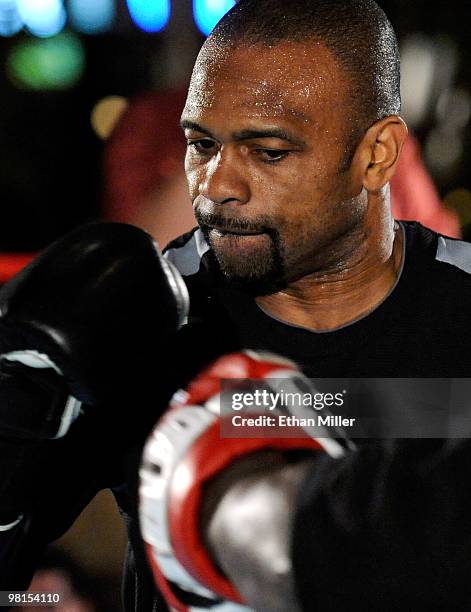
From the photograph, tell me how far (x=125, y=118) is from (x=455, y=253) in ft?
6.27

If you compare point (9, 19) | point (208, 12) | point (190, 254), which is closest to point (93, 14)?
point (9, 19)

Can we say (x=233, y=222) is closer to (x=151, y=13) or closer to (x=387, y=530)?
(x=387, y=530)

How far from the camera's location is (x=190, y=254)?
1018 mm

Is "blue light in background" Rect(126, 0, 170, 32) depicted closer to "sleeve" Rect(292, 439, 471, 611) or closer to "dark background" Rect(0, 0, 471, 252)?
"dark background" Rect(0, 0, 471, 252)

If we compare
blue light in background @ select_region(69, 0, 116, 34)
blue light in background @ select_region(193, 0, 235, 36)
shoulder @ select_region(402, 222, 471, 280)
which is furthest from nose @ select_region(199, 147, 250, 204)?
blue light in background @ select_region(69, 0, 116, 34)

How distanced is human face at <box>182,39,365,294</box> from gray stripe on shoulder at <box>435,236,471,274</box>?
158mm

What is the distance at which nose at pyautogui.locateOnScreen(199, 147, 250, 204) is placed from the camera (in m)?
0.86

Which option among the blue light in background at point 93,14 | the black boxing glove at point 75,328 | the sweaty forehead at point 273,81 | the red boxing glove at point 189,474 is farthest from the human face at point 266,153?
the blue light in background at point 93,14

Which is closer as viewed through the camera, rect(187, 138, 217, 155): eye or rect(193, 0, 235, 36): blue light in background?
rect(187, 138, 217, 155): eye

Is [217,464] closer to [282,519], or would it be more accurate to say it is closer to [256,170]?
[282,519]

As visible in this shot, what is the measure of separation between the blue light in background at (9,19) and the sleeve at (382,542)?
2210 millimetres

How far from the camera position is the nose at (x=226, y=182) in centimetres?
86

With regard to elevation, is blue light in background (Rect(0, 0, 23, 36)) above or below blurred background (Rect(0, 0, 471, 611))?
above

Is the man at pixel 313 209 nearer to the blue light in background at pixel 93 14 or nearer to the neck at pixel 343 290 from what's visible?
the neck at pixel 343 290
